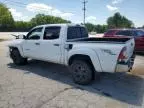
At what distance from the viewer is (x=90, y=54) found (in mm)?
6359

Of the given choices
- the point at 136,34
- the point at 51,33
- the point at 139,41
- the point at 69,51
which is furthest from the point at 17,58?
the point at 136,34

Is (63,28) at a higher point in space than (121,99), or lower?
higher

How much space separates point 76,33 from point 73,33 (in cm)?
22

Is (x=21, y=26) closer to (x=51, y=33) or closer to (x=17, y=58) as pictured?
(x=17, y=58)

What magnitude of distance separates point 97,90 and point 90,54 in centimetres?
105

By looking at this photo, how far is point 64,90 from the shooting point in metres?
6.27

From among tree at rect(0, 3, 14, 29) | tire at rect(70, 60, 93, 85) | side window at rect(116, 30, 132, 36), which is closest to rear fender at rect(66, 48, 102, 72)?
tire at rect(70, 60, 93, 85)

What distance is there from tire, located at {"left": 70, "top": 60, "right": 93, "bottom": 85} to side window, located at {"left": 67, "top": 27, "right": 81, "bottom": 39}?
3.57 ft

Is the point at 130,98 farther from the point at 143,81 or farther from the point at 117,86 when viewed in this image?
the point at 143,81

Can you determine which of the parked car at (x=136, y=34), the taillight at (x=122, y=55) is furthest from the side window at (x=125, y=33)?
the taillight at (x=122, y=55)

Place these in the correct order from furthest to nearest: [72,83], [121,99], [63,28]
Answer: [63,28], [72,83], [121,99]

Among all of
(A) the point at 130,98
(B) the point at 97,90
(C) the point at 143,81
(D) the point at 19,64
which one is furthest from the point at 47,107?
(D) the point at 19,64

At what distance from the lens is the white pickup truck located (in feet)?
19.6

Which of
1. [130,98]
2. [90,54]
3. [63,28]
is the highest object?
[63,28]
